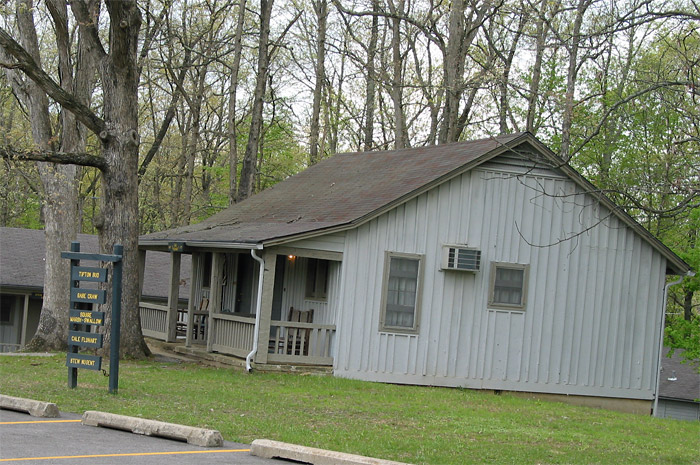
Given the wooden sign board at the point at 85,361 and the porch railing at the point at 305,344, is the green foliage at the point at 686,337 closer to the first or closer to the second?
the porch railing at the point at 305,344

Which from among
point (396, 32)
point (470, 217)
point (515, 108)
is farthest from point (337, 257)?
point (515, 108)

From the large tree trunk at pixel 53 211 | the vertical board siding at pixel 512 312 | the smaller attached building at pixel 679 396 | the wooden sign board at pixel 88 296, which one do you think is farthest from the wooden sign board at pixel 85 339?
the smaller attached building at pixel 679 396

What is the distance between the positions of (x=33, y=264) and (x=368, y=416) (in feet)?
66.9

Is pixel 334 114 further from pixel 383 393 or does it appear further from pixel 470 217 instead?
pixel 383 393

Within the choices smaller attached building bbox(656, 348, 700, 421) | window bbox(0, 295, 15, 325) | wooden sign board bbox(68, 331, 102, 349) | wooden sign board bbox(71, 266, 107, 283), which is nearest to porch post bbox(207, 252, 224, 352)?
wooden sign board bbox(68, 331, 102, 349)

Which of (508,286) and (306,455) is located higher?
(508,286)

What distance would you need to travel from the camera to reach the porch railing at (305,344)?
57.6ft

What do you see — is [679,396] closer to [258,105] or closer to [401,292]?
[401,292]

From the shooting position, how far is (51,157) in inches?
661

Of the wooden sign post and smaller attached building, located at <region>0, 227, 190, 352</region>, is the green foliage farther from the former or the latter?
the wooden sign post

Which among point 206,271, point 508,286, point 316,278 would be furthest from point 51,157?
point 508,286

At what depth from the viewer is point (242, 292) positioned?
21.7m

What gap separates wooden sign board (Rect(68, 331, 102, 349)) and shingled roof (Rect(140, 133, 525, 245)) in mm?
4728

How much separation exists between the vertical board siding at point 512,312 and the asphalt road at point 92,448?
858 centimetres
